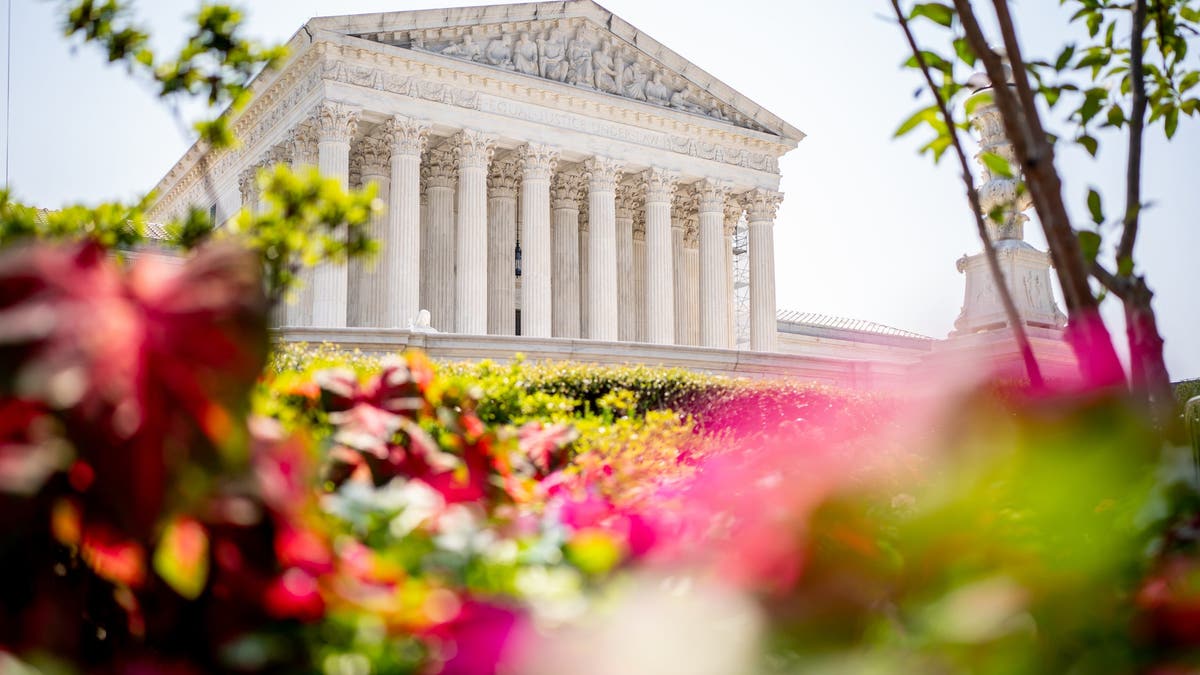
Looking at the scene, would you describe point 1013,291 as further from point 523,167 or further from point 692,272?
point 692,272

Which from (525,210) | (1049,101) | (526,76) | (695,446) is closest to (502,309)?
(525,210)

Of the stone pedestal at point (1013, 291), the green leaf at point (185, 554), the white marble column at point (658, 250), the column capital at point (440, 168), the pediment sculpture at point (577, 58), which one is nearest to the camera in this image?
the green leaf at point (185, 554)

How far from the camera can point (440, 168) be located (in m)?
39.6

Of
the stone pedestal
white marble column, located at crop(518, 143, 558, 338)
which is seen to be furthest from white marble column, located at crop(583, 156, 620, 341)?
the stone pedestal

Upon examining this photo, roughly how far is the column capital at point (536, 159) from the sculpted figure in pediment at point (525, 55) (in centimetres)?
283

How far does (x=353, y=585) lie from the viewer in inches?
63.3

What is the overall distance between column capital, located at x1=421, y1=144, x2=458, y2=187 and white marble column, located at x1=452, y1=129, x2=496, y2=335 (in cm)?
251

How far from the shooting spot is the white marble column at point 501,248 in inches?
1606

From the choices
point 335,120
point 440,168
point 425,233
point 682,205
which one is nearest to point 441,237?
point 425,233

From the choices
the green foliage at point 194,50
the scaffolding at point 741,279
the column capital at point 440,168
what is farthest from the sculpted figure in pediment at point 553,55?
the green foliage at point 194,50

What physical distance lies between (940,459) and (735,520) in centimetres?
47

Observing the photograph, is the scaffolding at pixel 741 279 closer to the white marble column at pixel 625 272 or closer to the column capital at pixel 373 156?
the white marble column at pixel 625 272

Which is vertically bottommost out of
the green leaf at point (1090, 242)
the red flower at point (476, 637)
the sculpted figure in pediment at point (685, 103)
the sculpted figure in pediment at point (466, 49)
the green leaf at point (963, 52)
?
the red flower at point (476, 637)

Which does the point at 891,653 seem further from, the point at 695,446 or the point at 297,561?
the point at 695,446
